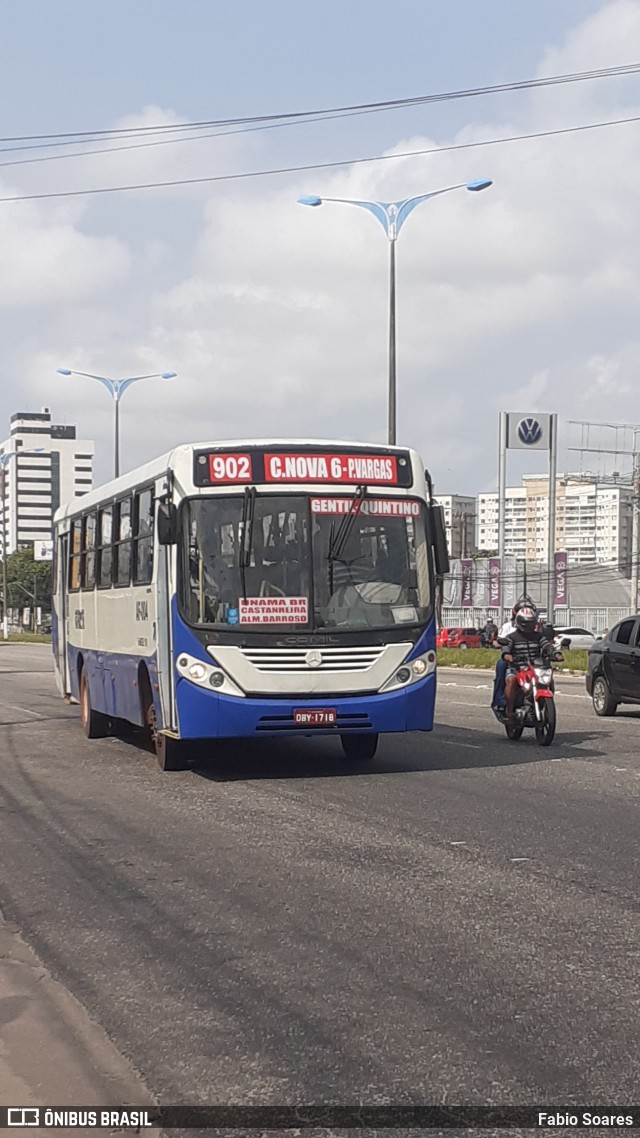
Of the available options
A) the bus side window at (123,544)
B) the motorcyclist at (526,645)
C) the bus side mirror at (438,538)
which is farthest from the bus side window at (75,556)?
the bus side mirror at (438,538)

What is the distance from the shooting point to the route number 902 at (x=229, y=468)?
13.6 metres

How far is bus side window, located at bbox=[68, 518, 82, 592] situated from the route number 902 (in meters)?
6.13

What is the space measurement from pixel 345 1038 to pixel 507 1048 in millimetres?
596

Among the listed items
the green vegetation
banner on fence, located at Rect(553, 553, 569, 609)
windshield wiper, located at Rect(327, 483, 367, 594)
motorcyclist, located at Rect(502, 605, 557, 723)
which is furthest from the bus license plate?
banner on fence, located at Rect(553, 553, 569, 609)

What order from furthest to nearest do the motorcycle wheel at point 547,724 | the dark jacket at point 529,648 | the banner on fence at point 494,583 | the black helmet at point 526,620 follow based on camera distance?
the banner on fence at point 494,583, the black helmet at point 526,620, the dark jacket at point 529,648, the motorcycle wheel at point 547,724

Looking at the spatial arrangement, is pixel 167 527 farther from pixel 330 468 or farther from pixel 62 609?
pixel 62 609

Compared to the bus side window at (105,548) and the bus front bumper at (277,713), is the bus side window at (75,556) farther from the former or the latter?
the bus front bumper at (277,713)

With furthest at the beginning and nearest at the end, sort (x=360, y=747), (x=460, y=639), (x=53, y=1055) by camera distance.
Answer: (x=460, y=639), (x=360, y=747), (x=53, y=1055)

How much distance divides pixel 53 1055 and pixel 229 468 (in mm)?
8731

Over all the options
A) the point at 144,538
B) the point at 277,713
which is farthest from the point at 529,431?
the point at 277,713

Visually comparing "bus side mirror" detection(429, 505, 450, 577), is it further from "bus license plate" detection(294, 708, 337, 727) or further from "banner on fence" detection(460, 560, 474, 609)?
"banner on fence" detection(460, 560, 474, 609)

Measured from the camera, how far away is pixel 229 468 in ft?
44.8

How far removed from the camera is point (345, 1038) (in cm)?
541

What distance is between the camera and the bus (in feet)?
43.7
